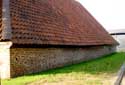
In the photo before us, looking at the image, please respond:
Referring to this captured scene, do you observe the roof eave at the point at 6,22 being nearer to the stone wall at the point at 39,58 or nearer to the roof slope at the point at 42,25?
the roof slope at the point at 42,25

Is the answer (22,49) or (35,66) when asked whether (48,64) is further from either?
(22,49)

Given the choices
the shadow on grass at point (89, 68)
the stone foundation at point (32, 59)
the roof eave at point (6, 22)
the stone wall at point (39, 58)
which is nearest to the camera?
the roof eave at point (6, 22)

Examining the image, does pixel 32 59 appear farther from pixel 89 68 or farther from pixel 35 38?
pixel 89 68

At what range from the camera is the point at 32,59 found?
650 inches

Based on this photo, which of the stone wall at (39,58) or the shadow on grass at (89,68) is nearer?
the stone wall at (39,58)

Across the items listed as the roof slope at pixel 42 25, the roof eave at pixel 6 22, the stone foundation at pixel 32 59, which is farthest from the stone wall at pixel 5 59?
the roof slope at pixel 42 25

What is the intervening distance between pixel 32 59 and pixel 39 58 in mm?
741

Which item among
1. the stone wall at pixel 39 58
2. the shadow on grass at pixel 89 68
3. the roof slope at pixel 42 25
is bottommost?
the shadow on grass at pixel 89 68

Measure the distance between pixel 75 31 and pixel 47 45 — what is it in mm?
7597

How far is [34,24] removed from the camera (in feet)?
58.1

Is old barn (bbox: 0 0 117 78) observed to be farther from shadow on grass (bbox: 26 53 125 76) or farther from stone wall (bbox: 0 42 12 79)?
shadow on grass (bbox: 26 53 125 76)

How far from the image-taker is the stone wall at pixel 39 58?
1514 centimetres

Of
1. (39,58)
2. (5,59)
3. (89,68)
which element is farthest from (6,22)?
(89,68)

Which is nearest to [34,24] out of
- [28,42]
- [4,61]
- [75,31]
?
[28,42]
